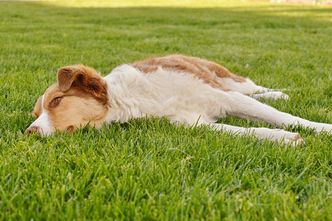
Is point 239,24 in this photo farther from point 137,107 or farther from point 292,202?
point 292,202

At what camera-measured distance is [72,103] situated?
407 cm

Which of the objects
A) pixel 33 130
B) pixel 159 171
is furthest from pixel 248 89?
pixel 159 171

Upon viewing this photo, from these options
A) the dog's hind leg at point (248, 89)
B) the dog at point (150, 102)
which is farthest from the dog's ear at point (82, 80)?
the dog's hind leg at point (248, 89)

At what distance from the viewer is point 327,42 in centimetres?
1223

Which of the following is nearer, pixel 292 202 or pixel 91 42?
pixel 292 202

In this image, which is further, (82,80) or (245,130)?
(82,80)

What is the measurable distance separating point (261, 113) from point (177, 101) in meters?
0.85

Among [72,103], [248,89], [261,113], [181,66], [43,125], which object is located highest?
[181,66]

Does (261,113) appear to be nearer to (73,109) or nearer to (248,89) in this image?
(248,89)

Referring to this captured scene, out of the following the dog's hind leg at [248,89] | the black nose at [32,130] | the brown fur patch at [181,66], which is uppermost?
the brown fur patch at [181,66]

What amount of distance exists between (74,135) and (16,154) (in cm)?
60

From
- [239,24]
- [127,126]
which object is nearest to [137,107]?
[127,126]

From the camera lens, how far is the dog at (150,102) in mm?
3996

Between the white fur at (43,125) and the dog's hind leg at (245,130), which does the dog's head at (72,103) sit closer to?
the white fur at (43,125)
